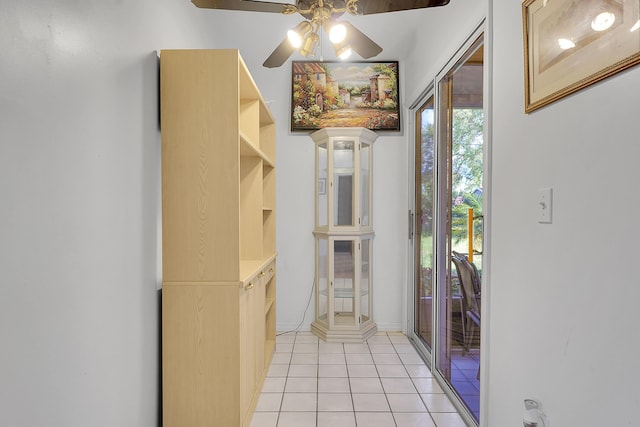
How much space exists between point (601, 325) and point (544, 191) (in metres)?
0.44

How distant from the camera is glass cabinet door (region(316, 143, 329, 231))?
125 inches

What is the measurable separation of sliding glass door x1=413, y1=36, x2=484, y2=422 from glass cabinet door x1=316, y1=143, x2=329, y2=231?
35.0 inches

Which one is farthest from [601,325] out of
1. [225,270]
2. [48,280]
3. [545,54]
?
[48,280]

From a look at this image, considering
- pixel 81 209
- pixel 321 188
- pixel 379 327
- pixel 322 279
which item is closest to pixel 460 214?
pixel 321 188

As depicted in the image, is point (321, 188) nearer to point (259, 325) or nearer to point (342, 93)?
point (342, 93)

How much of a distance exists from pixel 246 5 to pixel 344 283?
2.33 meters

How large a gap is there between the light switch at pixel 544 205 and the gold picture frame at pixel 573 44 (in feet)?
0.98

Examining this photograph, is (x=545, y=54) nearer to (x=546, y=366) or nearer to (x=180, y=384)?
(x=546, y=366)

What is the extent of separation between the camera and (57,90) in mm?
1014

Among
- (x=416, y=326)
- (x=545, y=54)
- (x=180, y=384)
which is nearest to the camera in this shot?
(x=545, y=54)

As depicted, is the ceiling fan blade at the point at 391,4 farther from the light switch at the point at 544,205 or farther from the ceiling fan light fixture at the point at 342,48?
the light switch at the point at 544,205

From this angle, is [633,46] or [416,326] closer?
[633,46]

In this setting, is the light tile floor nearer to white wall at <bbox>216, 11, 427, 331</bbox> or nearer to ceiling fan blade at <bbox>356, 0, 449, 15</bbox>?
white wall at <bbox>216, 11, 427, 331</bbox>

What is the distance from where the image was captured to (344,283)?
317 cm
